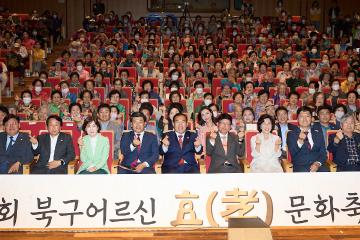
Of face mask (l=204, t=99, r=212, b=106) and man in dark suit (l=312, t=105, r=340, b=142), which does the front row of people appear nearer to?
man in dark suit (l=312, t=105, r=340, b=142)

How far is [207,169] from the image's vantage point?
222 inches

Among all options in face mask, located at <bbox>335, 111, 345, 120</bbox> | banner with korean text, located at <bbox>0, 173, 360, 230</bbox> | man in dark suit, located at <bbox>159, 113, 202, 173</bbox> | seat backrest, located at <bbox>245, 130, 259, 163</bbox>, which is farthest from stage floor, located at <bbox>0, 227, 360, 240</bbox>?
face mask, located at <bbox>335, 111, 345, 120</bbox>

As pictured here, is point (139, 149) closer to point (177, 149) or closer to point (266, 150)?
point (177, 149)

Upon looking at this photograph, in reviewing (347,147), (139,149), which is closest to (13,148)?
(139,149)

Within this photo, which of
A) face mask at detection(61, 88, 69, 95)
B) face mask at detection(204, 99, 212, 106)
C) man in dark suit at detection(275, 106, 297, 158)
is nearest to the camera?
man in dark suit at detection(275, 106, 297, 158)

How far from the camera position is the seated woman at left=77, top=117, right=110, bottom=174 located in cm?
539

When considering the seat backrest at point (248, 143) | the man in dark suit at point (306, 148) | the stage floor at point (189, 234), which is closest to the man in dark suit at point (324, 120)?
the man in dark suit at point (306, 148)

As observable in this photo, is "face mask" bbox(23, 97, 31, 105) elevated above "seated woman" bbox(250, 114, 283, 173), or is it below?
above

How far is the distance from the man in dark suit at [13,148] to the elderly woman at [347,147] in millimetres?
3020

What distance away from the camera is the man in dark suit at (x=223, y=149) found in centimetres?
546

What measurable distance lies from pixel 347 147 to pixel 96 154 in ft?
8.07

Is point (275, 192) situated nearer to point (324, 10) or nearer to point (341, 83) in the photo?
point (341, 83)

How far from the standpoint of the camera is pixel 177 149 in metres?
5.54

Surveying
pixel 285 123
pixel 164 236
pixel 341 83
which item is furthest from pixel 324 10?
pixel 164 236
